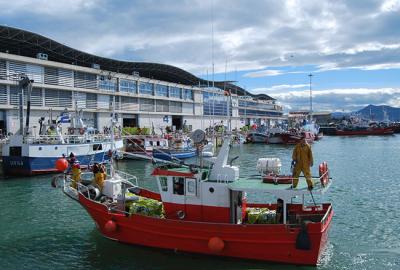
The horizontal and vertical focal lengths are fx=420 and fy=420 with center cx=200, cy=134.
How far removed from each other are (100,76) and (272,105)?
103 m

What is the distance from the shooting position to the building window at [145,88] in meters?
81.5

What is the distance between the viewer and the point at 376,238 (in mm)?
19641

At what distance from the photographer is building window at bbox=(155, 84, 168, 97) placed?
86.2 meters

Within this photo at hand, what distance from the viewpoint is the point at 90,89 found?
6750 centimetres

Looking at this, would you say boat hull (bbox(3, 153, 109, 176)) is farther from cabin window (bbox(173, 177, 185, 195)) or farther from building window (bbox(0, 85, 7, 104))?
cabin window (bbox(173, 177, 185, 195))

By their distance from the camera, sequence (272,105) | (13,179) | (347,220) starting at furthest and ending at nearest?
(272,105) < (13,179) < (347,220)

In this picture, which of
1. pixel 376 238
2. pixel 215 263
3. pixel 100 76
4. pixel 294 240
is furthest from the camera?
pixel 100 76

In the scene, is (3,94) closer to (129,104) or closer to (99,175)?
(129,104)

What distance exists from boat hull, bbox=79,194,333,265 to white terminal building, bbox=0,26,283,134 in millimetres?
19931

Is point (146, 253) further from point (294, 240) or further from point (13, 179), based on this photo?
point (13, 179)

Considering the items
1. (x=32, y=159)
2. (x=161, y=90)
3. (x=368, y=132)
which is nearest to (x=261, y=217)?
(x=32, y=159)

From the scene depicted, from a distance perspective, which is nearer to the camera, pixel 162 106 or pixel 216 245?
pixel 216 245

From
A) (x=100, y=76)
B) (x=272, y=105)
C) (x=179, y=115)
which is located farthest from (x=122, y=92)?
(x=272, y=105)

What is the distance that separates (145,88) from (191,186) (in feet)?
220
